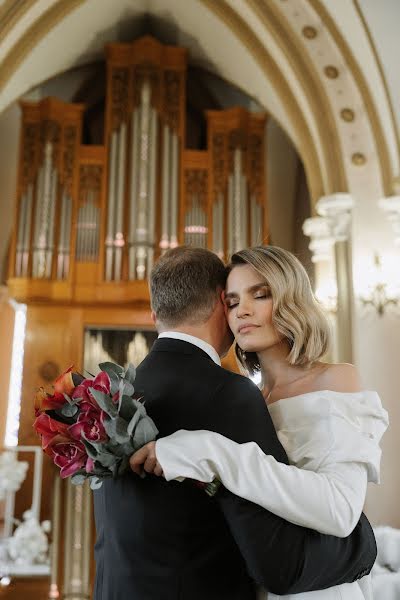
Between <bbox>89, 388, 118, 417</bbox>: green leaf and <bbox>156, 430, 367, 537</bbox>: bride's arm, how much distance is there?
0.12 m

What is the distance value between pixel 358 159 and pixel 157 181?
125 inches

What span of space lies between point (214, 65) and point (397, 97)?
3.61 m

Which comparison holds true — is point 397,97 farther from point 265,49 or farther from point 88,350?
point 88,350

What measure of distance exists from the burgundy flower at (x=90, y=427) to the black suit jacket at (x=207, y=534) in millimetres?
177

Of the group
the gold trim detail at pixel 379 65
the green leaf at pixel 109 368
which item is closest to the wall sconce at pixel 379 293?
the gold trim detail at pixel 379 65

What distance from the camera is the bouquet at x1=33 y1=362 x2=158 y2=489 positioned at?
1481 millimetres

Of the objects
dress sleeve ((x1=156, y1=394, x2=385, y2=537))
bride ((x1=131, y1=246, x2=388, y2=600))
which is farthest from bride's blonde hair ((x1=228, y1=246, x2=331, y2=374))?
dress sleeve ((x1=156, y1=394, x2=385, y2=537))

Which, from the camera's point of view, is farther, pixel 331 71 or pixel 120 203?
pixel 120 203

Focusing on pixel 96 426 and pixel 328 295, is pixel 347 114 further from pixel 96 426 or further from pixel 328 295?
pixel 96 426

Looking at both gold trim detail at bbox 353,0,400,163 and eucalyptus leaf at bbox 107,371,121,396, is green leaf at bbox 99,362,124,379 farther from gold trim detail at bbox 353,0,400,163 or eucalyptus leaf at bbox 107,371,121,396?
gold trim detail at bbox 353,0,400,163

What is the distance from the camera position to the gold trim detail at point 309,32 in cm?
694

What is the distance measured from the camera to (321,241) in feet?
22.8

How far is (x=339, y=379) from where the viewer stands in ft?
6.44

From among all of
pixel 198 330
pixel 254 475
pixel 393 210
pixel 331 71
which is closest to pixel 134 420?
pixel 254 475
